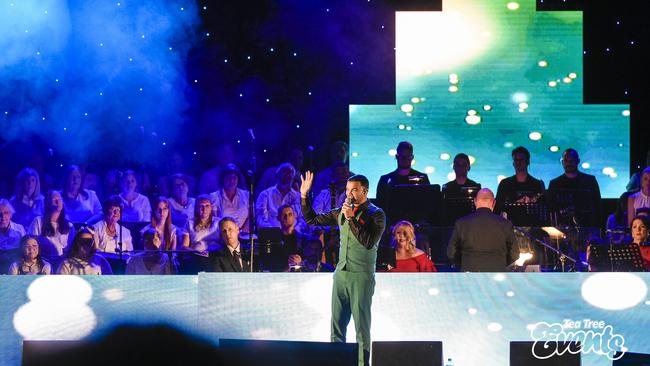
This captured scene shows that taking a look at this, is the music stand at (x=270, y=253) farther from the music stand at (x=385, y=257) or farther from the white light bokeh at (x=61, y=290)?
the white light bokeh at (x=61, y=290)

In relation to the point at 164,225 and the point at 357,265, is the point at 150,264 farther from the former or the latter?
the point at 357,265

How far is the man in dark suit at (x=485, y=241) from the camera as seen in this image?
737cm

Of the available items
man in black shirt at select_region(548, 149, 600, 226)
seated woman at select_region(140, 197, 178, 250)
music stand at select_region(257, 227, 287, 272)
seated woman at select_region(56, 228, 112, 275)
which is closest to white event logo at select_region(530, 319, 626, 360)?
man in black shirt at select_region(548, 149, 600, 226)

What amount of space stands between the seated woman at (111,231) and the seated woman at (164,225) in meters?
0.26

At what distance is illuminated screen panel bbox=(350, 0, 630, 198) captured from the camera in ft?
34.5

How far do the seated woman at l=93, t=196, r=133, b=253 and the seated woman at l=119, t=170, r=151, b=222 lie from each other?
0.31 metres

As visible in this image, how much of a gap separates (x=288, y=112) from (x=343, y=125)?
0.65 meters

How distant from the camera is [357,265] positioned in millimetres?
5977

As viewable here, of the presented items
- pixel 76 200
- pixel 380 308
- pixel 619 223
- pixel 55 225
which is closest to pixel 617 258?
pixel 619 223

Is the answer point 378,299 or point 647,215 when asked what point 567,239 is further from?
point 378,299

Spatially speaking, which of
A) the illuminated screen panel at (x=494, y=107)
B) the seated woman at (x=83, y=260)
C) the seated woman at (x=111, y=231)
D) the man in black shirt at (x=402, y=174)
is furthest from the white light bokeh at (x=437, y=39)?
the seated woman at (x=83, y=260)

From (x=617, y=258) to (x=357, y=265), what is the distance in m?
2.49

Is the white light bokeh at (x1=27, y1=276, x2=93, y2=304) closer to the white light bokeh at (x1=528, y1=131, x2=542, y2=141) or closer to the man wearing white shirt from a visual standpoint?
the man wearing white shirt

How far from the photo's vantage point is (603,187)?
10492 millimetres
